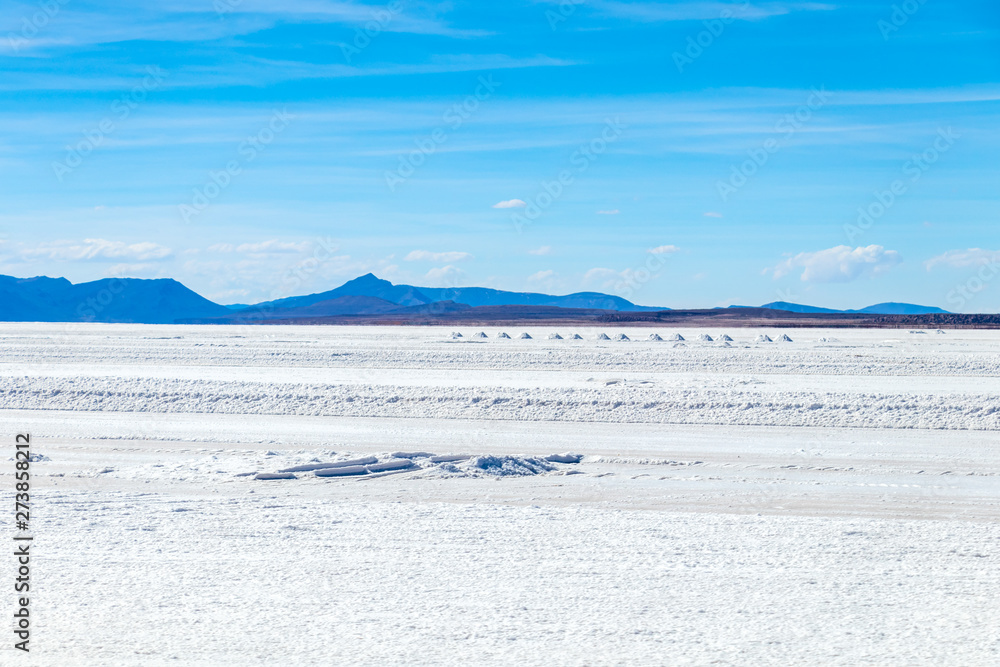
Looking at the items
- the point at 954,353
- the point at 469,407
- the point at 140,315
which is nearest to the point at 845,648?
the point at 469,407

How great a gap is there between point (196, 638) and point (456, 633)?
139 centimetres

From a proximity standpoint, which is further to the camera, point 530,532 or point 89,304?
point 89,304

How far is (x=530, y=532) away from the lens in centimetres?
742

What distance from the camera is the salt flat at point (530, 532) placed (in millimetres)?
4996

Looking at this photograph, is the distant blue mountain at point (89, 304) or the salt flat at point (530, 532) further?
the distant blue mountain at point (89, 304)

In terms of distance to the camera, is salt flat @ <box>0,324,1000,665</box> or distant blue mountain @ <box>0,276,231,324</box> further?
distant blue mountain @ <box>0,276,231,324</box>

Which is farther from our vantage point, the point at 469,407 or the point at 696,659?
the point at 469,407

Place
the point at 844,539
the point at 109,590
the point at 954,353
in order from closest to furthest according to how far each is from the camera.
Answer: the point at 109,590 → the point at 844,539 → the point at 954,353

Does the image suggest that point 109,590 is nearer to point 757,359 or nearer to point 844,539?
point 844,539

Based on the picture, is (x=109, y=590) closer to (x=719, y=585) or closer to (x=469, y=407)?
(x=719, y=585)

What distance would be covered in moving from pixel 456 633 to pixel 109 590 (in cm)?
231

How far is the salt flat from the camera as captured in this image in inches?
197

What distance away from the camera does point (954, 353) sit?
1324 inches

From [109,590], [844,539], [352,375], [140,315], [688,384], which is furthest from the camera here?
[140,315]
